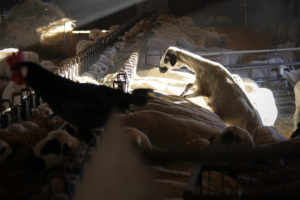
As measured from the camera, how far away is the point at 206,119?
4.03 metres

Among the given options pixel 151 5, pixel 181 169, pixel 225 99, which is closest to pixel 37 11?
pixel 151 5

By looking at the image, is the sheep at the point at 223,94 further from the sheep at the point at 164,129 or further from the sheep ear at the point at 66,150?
the sheep ear at the point at 66,150

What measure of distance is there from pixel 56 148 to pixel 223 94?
3.59m

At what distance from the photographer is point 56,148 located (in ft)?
7.62

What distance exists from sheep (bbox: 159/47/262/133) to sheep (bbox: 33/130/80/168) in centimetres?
344

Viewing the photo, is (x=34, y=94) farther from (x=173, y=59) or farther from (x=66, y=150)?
(x=173, y=59)

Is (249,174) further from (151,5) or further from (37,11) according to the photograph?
(151,5)

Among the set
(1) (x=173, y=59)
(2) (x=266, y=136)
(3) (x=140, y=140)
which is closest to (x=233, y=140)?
(3) (x=140, y=140)

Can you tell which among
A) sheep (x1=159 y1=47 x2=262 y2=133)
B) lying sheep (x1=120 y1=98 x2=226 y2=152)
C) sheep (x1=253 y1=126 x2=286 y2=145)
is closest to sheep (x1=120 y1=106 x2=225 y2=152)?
lying sheep (x1=120 y1=98 x2=226 y2=152)

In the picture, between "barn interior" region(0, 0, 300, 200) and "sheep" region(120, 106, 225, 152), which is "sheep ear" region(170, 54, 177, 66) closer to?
"barn interior" region(0, 0, 300, 200)

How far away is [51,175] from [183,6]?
68.5 feet

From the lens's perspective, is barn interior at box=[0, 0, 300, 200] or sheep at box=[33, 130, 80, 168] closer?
barn interior at box=[0, 0, 300, 200]

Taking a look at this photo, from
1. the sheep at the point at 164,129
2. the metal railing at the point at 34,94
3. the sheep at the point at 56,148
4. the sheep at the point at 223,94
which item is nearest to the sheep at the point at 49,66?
the metal railing at the point at 34,94

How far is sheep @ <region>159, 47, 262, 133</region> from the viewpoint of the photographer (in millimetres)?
5492
